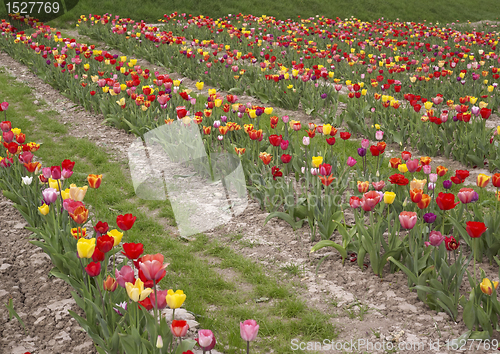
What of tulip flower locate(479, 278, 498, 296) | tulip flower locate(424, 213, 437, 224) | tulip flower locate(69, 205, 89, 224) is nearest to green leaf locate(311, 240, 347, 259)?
tulip flower locate(424, 213, 437, 224)

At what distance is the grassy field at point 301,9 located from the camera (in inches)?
758

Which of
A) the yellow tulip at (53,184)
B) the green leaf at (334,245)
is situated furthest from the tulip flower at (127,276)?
the green leaf at (334,245)

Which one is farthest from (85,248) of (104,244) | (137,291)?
(137,291)

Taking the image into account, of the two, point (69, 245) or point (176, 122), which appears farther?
point (176, 122)

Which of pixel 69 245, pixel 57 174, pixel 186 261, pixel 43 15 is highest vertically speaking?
pixel 43 15

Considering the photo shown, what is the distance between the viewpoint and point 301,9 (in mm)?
22578

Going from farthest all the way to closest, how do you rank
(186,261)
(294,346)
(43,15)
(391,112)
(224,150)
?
(43,15) < (391,112) < (224,150) < (186,261) < (294,346)

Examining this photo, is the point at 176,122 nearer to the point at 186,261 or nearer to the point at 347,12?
the point at 186,261

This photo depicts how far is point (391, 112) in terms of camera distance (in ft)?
25.1

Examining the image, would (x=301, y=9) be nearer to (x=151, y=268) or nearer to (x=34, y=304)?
(x=34, y=304)

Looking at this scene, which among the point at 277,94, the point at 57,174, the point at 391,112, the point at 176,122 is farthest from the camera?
the point at 277,94

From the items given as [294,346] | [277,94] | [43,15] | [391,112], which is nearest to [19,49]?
[43,15]

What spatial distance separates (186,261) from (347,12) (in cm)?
2186

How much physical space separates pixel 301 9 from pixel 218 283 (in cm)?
2094
